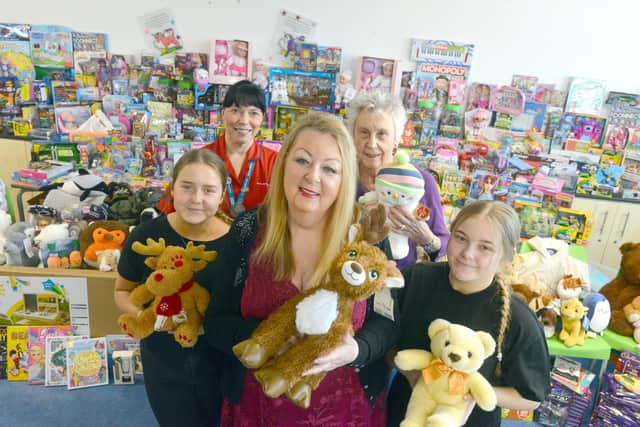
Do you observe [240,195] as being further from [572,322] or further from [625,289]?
[625,289]

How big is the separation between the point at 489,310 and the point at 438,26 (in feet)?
7.11

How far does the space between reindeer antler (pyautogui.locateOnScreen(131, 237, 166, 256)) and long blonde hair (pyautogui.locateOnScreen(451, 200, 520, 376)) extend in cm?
96

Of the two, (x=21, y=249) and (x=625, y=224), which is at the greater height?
(x=625, y=224)

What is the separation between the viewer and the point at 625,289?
92.4 inches

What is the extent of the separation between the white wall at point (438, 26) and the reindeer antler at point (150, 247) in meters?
1.87

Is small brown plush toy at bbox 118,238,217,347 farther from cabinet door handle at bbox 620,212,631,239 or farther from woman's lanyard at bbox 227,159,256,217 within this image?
cabinet door handle at bbox 620,212,631,239

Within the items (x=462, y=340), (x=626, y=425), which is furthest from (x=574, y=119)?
(x=462, y=340)

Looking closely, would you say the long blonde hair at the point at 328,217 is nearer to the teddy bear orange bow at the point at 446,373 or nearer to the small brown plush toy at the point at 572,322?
the teddy bear orange bow at the point at 446,373

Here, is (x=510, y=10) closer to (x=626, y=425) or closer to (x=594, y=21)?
(x=594, y=21)

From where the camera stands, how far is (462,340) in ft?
3.65

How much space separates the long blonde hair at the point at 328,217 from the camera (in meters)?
1.08

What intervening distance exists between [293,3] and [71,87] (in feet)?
5.45

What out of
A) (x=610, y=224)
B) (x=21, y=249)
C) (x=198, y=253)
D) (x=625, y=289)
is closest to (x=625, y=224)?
(x=610, y=224)

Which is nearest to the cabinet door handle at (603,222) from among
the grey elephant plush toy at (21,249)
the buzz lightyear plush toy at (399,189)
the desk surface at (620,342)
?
the desk surface at (620,342)
